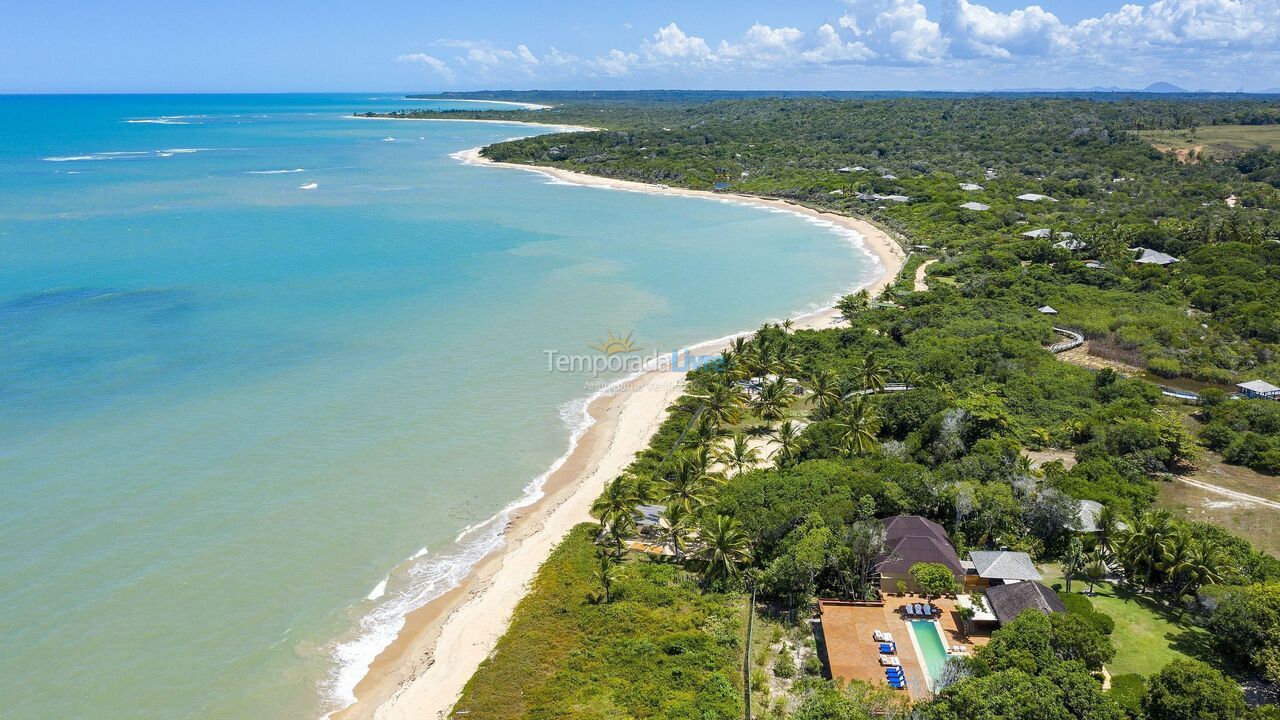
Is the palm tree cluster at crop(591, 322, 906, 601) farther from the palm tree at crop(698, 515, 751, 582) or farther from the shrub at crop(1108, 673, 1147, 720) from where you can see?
the shrub at crop(1108, 673, 1147, 720)

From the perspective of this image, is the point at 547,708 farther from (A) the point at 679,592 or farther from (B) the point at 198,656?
(B) the point at 198,656

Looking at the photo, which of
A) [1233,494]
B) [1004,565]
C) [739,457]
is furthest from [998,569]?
[1233,494]

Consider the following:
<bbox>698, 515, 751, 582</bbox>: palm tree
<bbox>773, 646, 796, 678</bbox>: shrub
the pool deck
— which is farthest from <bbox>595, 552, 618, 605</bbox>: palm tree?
the pool deck

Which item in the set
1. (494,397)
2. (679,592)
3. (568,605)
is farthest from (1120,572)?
(494,397)

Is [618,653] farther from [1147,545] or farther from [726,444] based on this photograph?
[1147,545]

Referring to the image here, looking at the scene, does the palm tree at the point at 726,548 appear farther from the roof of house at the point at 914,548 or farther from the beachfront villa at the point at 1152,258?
the beachfront villa at the point at 1152,258

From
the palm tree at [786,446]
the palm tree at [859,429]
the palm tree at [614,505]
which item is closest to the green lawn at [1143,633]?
the palm tree at [859,429]
